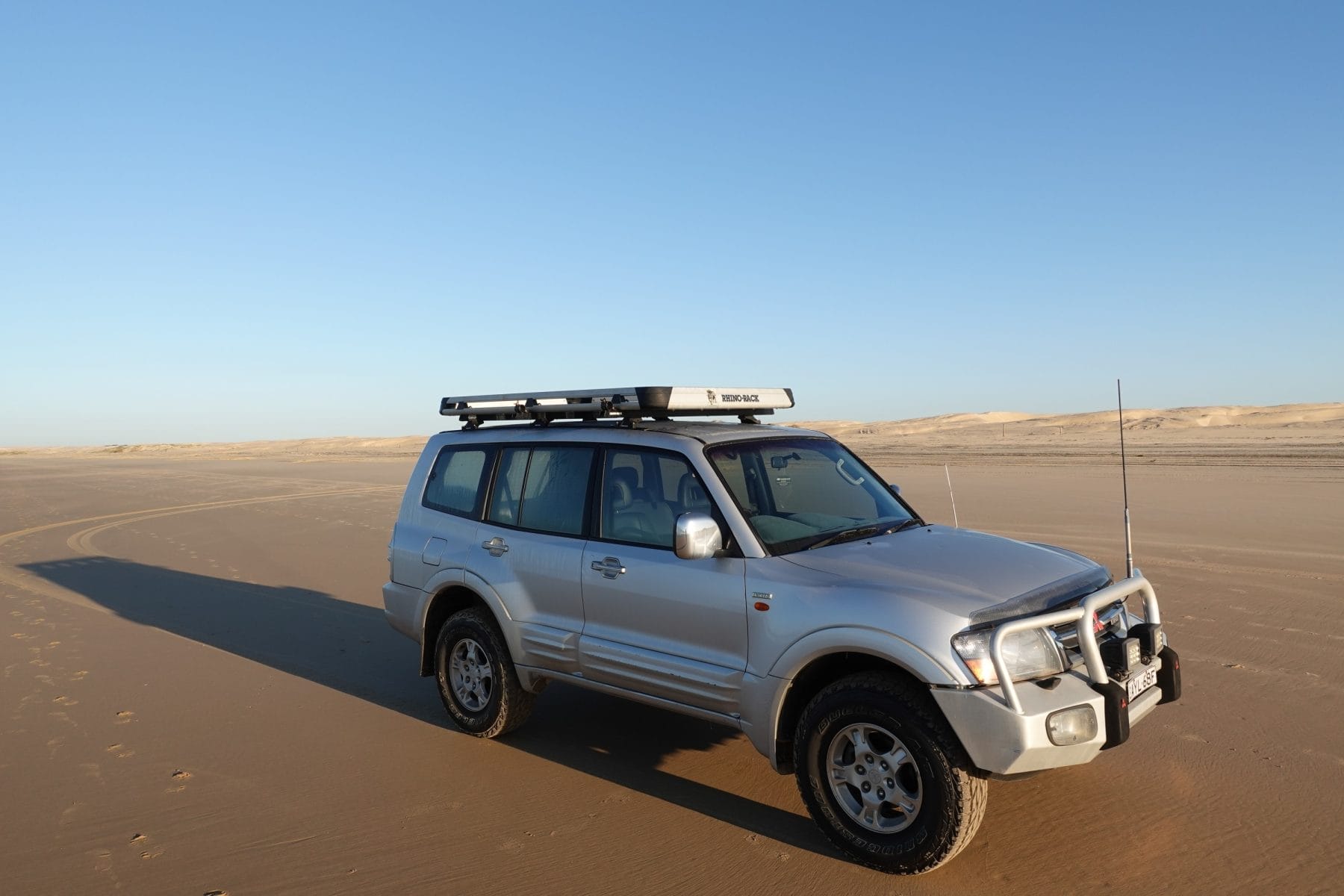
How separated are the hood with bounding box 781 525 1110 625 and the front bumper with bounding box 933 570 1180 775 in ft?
0.55

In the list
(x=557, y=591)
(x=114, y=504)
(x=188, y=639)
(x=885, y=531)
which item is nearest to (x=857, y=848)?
(x=885, y=531)

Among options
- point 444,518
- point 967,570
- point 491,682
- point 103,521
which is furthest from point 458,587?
point 103,521

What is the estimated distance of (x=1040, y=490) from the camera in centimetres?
2017

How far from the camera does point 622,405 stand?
18.7 feet

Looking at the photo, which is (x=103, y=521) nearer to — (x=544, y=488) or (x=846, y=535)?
(x=544, y=488)

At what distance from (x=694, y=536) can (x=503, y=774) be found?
6.39ft

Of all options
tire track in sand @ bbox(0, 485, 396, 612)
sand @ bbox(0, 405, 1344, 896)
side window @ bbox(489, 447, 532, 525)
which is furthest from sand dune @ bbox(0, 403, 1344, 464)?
side window @ bbox(489, 447, 532, 525)

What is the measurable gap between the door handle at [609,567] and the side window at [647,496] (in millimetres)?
142

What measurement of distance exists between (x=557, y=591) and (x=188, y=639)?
5.08m

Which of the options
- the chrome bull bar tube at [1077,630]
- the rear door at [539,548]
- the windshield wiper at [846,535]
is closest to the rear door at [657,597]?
the rear door at [539,548]

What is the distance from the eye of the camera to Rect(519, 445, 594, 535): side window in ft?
18.9

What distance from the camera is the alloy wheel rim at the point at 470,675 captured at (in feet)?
20.2

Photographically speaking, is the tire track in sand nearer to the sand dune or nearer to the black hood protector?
the black hood protector

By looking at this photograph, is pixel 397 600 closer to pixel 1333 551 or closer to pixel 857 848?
pixel 857 848
